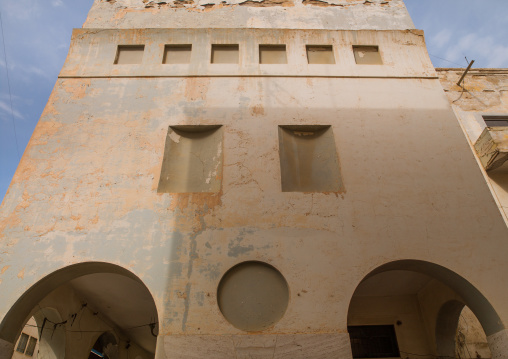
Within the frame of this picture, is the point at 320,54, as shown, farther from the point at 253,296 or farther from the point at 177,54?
the point at 253,296

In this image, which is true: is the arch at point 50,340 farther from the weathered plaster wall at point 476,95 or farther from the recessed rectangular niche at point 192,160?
the weathered plaster wall at point 476,95

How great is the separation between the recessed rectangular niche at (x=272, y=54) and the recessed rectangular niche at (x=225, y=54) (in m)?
0.66

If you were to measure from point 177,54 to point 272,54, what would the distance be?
2481 millimetres

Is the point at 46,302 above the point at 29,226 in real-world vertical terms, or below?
below

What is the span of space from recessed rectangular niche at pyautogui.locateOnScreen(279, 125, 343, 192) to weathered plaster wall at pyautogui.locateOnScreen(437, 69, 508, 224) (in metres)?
3.38

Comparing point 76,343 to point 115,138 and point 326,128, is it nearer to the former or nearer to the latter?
point 115,138

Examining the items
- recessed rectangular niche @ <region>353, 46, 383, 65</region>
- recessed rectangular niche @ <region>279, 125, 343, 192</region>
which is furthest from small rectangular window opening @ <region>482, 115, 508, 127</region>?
recessed rectangular niche @ <region>279, 125, 343, 192</region>

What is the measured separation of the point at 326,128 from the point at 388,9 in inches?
242

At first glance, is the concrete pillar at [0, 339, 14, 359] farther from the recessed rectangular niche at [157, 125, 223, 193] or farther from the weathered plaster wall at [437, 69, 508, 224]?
the weathered plaster wall at [437, 69, 508, 224]

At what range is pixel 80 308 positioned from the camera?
342 inches

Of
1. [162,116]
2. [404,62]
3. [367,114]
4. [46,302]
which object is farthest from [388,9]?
[46,302]

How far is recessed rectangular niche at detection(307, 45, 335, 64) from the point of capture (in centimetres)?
894

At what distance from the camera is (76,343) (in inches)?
340

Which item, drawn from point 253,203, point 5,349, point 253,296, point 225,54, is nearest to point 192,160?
point 253,203
